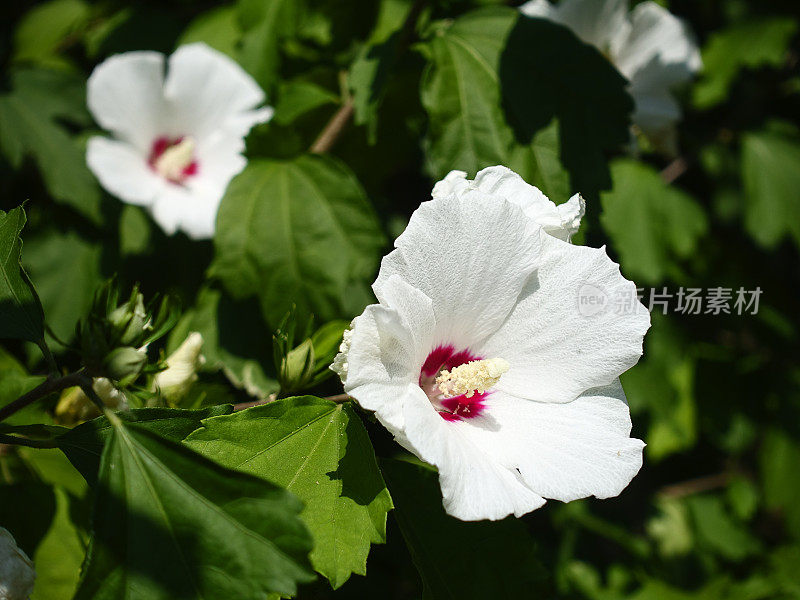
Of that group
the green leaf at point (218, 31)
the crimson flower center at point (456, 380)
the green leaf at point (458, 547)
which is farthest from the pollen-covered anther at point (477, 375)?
the green leaf at point (218, 31)

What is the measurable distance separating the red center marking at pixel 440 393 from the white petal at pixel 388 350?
0.15m

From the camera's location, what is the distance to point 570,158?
5.64ft

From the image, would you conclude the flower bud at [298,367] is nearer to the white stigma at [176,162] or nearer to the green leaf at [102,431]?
the green leaf at [102,431]

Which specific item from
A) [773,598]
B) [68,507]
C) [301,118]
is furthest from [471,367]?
[773,598]

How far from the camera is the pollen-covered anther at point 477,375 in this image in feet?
4.06

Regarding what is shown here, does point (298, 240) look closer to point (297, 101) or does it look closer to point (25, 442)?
point (297, 101)

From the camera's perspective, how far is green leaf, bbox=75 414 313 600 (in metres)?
1.04

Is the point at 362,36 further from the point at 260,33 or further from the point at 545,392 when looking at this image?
the point at 545,392

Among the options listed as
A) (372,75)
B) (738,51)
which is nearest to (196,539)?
(372,75)

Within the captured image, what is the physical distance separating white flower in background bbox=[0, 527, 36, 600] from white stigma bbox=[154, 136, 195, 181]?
1349mm

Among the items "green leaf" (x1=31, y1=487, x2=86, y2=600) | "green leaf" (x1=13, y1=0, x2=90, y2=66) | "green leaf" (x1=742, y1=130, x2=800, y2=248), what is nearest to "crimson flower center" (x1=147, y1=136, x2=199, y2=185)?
"green leaf" (x1=13, y1=0, x2=90, y2=66)

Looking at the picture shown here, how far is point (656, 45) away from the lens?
7.10 ft

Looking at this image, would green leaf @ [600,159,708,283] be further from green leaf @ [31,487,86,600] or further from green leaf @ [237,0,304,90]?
green leaf @ [31,487,86,600]

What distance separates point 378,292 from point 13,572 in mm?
719
